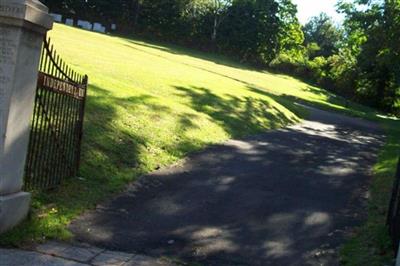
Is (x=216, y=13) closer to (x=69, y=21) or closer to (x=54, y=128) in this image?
(x=69, y=21)

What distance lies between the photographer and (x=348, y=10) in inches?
1596

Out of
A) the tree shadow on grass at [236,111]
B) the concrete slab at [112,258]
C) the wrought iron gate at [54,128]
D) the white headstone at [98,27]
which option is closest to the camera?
the concrete slab at [112,258]

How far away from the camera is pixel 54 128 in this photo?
827 cm

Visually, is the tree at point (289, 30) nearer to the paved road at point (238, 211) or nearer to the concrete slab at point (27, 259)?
the paved road at point (238, 211)

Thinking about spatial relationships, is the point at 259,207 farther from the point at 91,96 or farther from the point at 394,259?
the point at 91,96

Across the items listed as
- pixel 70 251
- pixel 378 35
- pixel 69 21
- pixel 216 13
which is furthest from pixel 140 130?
pixel 216 13

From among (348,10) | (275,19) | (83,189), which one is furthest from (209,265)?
(275,19)

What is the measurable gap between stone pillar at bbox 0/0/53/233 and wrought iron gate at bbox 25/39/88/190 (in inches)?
21.1

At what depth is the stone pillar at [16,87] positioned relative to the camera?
596 cm

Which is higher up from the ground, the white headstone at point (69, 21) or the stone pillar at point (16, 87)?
the white headstone at point (69, 21)

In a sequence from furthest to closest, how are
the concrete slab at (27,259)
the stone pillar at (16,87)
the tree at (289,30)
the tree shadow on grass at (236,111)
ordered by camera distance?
the tree at (289,30) → the tree shadow on grass at (236,111) → the stone pillar at (16,87) → the concrete slab at (27,259)

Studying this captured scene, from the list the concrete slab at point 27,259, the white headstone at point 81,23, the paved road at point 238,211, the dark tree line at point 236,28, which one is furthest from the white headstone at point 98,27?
the concrete slab at point 27,259

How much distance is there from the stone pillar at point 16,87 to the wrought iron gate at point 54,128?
54 centimetres

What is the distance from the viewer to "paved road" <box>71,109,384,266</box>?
6727 millimetres
